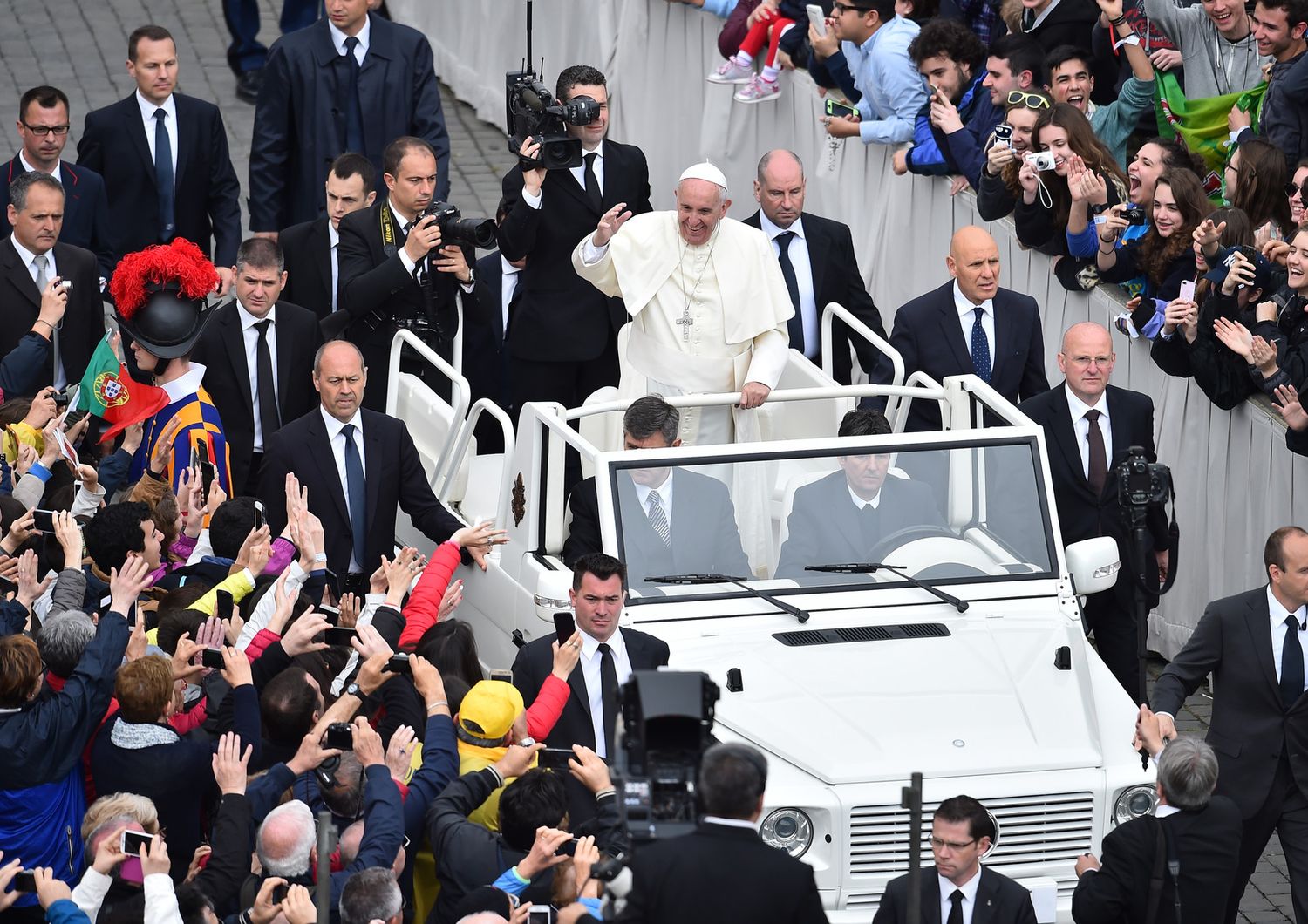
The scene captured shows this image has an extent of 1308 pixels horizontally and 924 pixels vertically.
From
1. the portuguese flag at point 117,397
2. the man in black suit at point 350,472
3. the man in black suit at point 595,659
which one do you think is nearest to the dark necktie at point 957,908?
the man in black suit at point 595,659

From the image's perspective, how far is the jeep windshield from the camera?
29.7 feet

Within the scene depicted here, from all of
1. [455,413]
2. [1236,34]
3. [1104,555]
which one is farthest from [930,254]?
[1104,555]

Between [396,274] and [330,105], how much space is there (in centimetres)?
303

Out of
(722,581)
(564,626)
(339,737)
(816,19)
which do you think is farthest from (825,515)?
(816,19)

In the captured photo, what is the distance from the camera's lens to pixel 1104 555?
9.12 metres

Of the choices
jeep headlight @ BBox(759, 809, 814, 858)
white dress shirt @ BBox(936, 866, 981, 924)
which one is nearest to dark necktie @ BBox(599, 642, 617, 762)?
jeep headlight @ BBox(759, 809, 814, 858)

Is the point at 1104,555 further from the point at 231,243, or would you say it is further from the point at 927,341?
the point at 231,243

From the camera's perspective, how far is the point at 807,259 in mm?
12000

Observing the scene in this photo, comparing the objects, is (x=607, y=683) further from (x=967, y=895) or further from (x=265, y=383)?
(x=265, y=383)

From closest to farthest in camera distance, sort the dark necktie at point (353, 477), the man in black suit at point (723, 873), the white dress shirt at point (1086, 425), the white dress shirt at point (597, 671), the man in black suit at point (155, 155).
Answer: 1. the man in black suit at point (723, 873)
2. the white dress shirt at point (597, 671)
3. the dark necktie at point (353, 477)
4. the white dress shirt at point (1086, 425)
5. the man in black suit at point (155, 155)

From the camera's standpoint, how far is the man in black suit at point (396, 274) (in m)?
11.4

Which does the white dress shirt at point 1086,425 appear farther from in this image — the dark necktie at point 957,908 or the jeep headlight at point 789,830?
the dark necktie at point 957,908

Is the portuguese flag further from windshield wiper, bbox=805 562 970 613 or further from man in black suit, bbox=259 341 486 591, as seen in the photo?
windshield wiper, bbox=805 562 970 613

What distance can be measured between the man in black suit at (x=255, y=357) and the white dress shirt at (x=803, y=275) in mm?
2543
